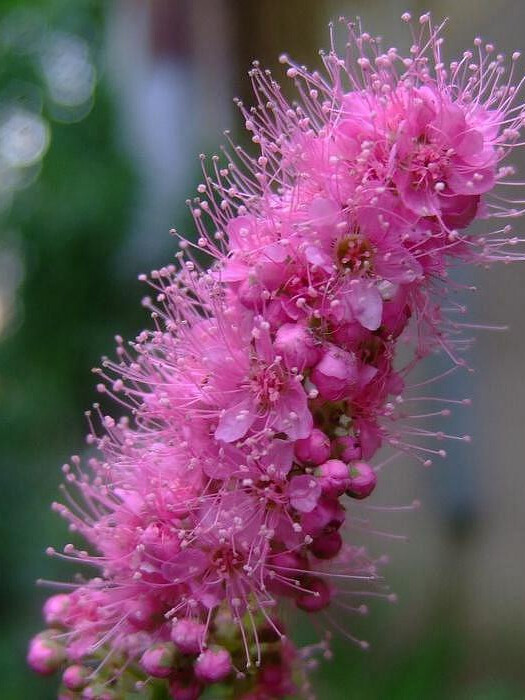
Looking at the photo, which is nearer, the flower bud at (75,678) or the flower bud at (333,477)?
the flower bud at (333,477)

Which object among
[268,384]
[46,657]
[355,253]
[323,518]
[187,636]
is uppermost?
[355,253]

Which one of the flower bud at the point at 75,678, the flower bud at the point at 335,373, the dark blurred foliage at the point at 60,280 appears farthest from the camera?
the dark blurred foliage at the point at 60,280

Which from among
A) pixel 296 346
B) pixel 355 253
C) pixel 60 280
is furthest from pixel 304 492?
pixel 60 280

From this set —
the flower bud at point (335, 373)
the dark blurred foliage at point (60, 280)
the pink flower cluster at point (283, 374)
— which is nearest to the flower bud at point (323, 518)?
the pink flower cluster at point (283, 374)

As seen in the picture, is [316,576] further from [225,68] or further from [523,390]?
[225,68]

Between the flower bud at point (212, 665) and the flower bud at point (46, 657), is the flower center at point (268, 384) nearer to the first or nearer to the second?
the flower bud at point (212, 665)

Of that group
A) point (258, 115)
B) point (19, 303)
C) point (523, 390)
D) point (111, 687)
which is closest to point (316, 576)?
point (111, 687)

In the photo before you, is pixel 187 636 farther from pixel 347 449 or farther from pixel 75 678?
pixel 347 449
